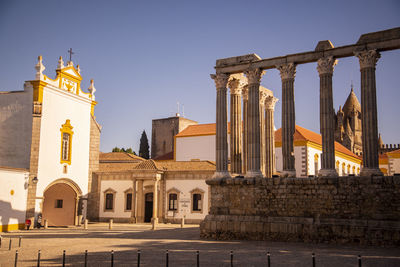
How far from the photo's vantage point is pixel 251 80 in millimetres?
22500

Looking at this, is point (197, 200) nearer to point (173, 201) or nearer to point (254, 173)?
point (173, 201)

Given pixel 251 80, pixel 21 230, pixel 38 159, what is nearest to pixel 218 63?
pixel 251 80

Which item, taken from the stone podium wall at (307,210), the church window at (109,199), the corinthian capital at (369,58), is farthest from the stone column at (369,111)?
the church window at (109,199)

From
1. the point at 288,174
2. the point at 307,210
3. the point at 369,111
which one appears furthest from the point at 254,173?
the point at 369,111

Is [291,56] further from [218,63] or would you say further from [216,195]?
[216,195]

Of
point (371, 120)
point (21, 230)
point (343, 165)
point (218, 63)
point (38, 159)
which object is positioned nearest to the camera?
point (371, 120)

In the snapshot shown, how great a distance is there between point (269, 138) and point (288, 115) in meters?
4.44

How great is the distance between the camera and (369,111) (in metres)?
19.5

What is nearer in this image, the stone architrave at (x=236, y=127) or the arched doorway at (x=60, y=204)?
the stone architrave at (x=236, y=127)

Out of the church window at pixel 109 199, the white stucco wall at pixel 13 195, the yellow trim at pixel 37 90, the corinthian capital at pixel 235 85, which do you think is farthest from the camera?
the church window at pixel 109 199

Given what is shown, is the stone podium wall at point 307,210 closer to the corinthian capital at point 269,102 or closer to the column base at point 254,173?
the column base at point 254,173

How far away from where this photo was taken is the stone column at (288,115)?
70.2 feet

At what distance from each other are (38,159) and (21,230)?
4.90 metres

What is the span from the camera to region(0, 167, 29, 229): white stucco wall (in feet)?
84.2
